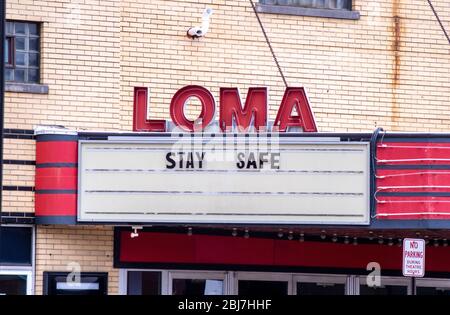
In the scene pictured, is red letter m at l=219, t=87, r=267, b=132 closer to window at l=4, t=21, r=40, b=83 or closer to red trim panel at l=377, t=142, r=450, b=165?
red trim panel at l=377, t=142, r=450, b=165

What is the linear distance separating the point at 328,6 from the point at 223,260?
4590mm

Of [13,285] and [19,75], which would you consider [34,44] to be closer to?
[19,75]

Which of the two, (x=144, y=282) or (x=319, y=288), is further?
(x=319, y=288)

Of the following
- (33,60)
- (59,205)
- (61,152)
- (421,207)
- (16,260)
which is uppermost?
(33,60)

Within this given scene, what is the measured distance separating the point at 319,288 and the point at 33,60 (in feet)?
19.1

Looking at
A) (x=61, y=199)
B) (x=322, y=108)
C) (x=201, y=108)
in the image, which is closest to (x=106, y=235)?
(x=61, y=199)

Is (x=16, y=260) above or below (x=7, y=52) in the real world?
below

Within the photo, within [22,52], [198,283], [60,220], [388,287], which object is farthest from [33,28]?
[388,287]

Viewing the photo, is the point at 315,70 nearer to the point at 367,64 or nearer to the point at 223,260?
the point at 367,64

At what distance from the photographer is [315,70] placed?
2155 centimetres

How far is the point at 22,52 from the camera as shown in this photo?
2003cm

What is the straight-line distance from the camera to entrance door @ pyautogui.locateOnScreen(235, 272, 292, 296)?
68.8 ft

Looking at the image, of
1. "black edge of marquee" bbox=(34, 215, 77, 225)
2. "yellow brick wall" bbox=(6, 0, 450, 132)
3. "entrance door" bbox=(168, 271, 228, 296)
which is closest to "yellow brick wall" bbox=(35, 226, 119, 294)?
"black edge of marquee" bbox=(34, 215, 77, 225)

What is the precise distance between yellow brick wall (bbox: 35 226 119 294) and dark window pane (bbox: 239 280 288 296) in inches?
84.2
